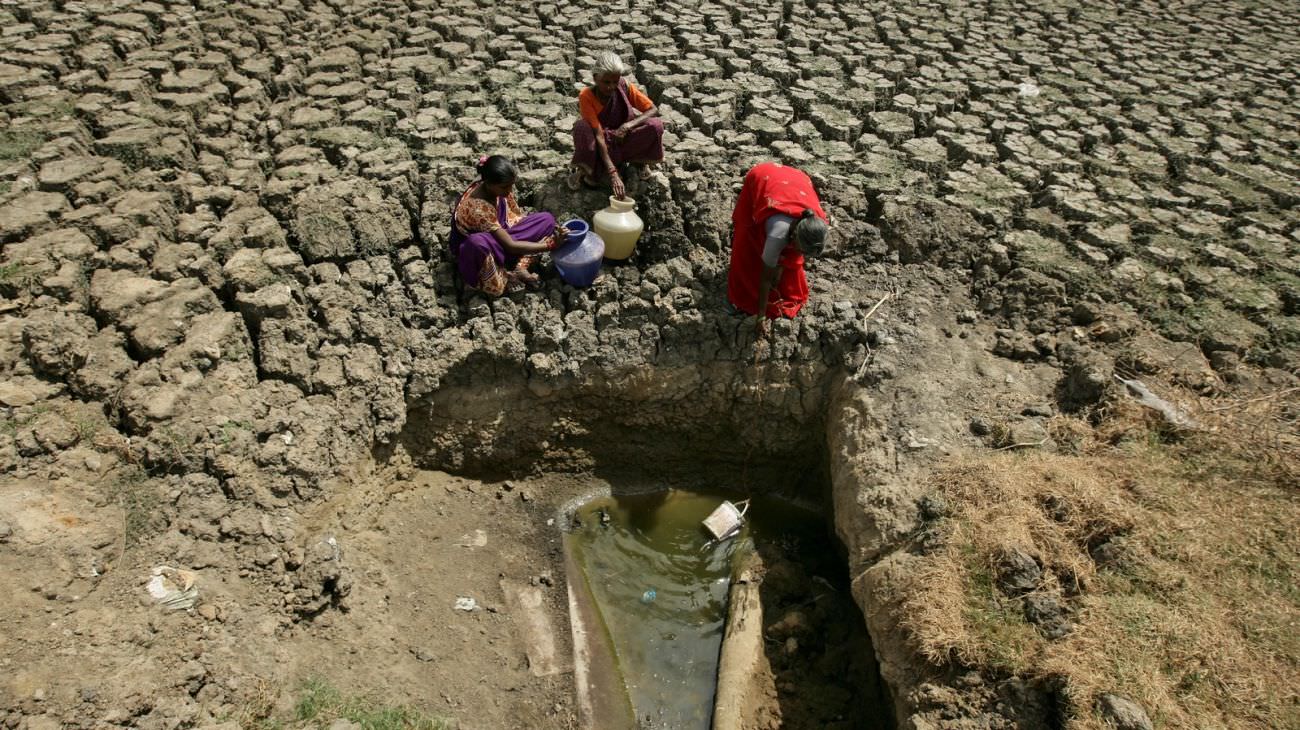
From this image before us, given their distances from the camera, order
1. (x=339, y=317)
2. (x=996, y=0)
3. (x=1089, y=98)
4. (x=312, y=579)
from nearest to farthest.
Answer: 1. (x=312, y=579)
2. (x=339, y=317)
3. (x=1089, y=98)
4. (x=996, y=0)

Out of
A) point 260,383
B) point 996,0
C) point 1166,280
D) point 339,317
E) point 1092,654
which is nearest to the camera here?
point 1092,654

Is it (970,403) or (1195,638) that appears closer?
(1195,638)

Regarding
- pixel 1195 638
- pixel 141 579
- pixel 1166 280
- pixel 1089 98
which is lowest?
pixel 141 579

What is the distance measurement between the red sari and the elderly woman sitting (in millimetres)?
637

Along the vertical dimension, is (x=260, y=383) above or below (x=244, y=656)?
above

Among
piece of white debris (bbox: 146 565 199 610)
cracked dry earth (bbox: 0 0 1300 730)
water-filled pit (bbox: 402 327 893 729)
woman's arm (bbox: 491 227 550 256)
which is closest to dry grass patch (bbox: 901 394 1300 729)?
cracked dry earth (bbox: 0 0 1300 730)

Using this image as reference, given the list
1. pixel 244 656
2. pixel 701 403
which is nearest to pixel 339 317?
pixel 244 656

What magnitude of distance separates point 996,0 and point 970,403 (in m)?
4.89

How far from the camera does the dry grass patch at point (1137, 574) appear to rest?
2.69m

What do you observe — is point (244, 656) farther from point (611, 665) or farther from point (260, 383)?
point (611, 665)

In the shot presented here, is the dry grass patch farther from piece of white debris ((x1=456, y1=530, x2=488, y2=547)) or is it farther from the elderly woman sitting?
the elderly woman sitting

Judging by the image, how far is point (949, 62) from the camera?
5.87 m

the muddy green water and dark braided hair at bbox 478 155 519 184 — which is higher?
dark braided hair at bbox 478 155 519 184

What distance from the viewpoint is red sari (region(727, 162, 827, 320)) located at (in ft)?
11.9
